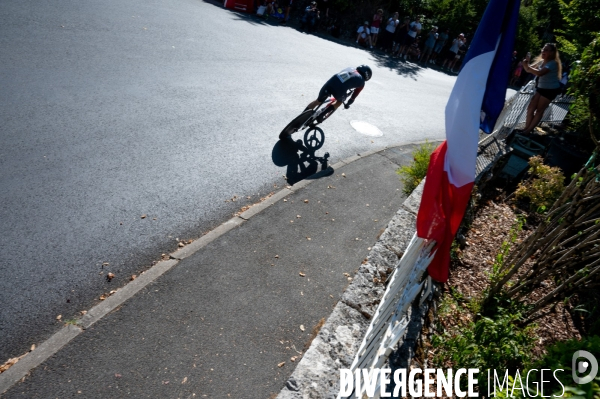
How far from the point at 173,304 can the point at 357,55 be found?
16047 millimetres

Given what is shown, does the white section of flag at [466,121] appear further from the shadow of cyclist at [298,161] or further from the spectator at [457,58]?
the spectator at [457,58]

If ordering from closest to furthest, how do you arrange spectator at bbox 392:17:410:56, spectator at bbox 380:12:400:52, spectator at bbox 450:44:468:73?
spectator at bbox 380:12:400:52 → spectator at bbox 392:17:410:56 → spectator at bbox 450:44:468:73

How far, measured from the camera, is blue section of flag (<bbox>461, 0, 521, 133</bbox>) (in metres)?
3.45

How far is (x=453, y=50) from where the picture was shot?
23344 millimetres

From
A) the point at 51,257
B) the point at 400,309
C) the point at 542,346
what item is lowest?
the point at 51,257

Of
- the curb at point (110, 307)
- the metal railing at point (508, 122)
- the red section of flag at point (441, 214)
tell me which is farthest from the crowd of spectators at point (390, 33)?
the red section of flag at point (441, 214)

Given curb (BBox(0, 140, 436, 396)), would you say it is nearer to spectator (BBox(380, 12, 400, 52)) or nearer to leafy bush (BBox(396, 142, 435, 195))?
leafy bush (BBox(396, 142, 435, 195))

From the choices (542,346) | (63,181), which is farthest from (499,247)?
(63,181)

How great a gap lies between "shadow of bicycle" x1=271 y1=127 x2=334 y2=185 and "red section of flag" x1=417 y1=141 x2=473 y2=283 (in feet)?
11.2

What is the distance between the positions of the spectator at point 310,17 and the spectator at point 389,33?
4.45 m

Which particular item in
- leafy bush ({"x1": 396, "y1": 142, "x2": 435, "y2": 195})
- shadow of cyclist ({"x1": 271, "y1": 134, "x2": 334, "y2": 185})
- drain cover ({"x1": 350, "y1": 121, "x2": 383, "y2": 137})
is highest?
leafy bush ({"x1": 396, "y1": 142, "x2": 435, "y2": 195})

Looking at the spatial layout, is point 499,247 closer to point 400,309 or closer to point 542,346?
point 542,346

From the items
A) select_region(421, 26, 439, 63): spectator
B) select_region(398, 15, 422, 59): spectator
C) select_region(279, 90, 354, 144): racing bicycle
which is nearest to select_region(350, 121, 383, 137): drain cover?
select_region(279, 90, 354, 144): racing bicycle

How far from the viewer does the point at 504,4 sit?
11.2 feet
